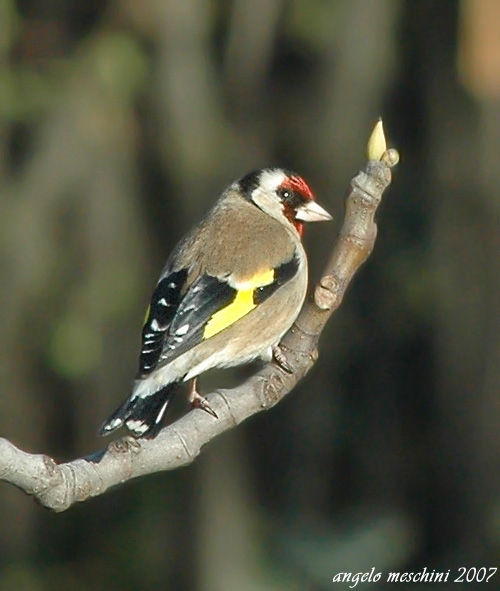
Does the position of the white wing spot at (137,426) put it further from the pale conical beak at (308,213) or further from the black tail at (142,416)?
the pale conical beak at (308,213)

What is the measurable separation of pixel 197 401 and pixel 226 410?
147 mm

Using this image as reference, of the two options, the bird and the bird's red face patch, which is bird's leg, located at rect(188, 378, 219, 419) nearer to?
the bird

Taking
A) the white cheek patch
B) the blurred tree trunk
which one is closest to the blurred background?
the blurred tree trunk

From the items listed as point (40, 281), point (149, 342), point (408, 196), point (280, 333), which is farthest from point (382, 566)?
point (40, 281)

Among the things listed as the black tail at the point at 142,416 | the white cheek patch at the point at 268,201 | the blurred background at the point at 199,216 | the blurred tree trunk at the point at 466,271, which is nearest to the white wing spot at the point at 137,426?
the black tail at the point at 142,416

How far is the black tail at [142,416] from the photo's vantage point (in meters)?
3.33

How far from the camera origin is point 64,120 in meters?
8.09

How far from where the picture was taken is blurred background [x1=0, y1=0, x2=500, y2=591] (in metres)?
6.96

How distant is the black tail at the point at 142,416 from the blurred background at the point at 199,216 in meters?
2.87

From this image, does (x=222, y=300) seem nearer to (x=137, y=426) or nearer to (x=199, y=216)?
(x=137, y=426)

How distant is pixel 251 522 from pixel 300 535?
0.73 meters

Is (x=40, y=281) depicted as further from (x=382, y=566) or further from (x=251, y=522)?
(x=382, y=566)

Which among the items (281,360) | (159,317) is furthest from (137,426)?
(159,317)

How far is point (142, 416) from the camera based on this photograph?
11.5 feet
